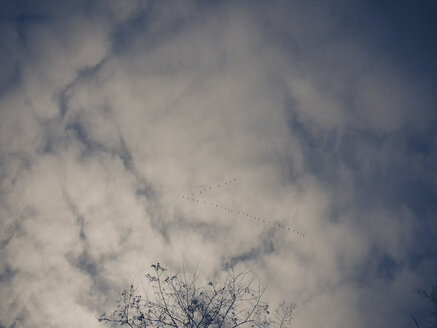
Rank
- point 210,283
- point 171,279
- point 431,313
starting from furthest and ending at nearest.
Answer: point 431,313 → point 171,279 → point 210,283

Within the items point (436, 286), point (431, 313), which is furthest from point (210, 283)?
point (436, 286)

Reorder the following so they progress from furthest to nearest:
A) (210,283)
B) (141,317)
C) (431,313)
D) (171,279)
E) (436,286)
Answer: (436,286), (431,313), (171,279), (210,283), (141,317)

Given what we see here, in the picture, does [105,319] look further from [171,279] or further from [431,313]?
[431,313]

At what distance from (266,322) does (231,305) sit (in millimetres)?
1847

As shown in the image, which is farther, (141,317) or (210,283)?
(210,283)

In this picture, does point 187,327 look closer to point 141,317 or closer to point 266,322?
point 141,317

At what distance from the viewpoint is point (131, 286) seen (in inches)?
378

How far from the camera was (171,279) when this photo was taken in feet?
32.5

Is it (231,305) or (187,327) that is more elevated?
(231,305)

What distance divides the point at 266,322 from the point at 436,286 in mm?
32833

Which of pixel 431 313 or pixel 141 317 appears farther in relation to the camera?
pixel 431 313

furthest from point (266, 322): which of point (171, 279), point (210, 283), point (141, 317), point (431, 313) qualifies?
point (431, 313)

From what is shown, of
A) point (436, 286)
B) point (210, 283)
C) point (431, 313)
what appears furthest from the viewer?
point (436, 286)

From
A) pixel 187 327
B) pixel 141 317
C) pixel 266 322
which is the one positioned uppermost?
pixel 266 322
